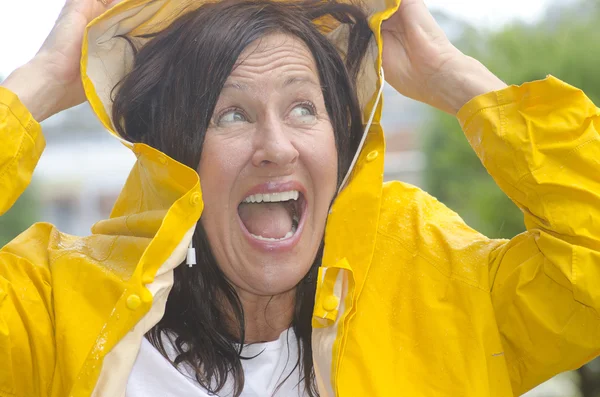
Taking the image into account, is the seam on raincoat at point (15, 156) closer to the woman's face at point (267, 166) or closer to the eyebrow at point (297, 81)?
the woman's face at point (267, 166)

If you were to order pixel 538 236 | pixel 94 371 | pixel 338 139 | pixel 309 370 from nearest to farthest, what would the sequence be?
pixel 94 371
pixel 538 236
pixel 309 370
pixel 338 139

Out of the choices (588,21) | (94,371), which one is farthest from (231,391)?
(588,21)

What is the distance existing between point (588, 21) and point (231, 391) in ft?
19.4

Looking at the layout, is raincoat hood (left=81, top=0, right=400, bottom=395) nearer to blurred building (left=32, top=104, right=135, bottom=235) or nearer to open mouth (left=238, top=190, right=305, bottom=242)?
open mouth (left=238, top=190, right=305, bottom=242)

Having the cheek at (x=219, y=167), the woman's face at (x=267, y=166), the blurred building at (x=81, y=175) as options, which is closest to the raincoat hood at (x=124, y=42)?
the woman's face at (x=267, y=166)

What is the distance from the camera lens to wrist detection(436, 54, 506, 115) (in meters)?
1.97

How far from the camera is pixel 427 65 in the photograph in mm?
2076

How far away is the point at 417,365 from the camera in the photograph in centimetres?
186

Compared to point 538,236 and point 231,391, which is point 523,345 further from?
point 231,391

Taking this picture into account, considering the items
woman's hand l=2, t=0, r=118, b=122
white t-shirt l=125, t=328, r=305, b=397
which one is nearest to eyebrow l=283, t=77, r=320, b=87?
woman's hand l=2, t=0, r=118, b=122

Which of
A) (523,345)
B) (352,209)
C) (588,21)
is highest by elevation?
(588,21)

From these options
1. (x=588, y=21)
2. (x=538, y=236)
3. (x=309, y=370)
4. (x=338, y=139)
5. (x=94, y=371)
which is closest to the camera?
(x=94, y=371)

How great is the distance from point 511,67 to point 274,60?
16.9 feet

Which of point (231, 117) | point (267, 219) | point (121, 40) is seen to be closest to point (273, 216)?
point (267, 219)
